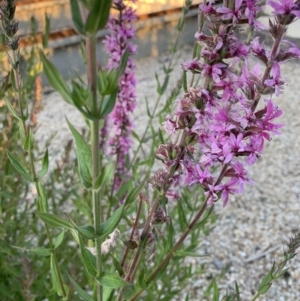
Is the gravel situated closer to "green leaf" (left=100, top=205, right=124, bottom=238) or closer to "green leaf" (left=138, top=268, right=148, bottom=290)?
"green leaf" (left=138, top=268, right=148, bottom=290)

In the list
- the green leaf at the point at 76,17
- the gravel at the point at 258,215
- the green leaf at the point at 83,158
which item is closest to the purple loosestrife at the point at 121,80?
the gravel at the point at 258,215

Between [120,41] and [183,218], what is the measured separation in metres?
0.81

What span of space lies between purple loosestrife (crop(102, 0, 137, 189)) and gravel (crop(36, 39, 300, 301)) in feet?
0.87

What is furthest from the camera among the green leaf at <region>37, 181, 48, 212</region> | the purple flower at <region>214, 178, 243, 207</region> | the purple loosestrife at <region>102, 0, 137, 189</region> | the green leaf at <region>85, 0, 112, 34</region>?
the purple loosestrife at <region>102, 0, 137, 189</region>

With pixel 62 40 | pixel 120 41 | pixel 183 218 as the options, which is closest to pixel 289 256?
pixel 183 218

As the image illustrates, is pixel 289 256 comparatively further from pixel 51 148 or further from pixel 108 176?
pixel 51 148

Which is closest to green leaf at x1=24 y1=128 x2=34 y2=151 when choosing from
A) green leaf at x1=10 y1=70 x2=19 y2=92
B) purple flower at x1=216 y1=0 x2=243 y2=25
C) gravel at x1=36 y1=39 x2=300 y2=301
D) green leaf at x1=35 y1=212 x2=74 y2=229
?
green leaf at x1=10 y1=70 x2=19 y2=92

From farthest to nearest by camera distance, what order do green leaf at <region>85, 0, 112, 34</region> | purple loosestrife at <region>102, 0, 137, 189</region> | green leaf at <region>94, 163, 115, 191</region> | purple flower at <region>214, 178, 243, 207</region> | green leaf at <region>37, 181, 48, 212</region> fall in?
purple loosestrife at <region>102, 0, 137, 189</region>
green leaf at <region>37, 181, 48, 212</region>
purple flower at <region>214, 178, 243, 207</region>
green leaf at <region>94, 163, 115, 191</region>
green leaf at <region>85, 0, 112, 34</region>

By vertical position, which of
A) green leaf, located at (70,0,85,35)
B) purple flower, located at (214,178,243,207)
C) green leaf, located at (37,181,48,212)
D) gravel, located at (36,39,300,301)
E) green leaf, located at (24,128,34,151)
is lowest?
gravel, located at (36,39,300,301)

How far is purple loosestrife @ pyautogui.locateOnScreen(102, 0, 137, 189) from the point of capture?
1.68 meters

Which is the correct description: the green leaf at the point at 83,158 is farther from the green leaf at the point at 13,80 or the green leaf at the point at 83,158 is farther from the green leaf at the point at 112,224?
the green leaf at the point at 13,80

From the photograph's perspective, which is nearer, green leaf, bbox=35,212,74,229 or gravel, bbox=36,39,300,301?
green leaf, bbox=35,212,74,229

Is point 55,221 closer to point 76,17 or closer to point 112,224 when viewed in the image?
point 112,224

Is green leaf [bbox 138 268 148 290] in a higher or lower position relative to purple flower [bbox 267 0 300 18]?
lower
